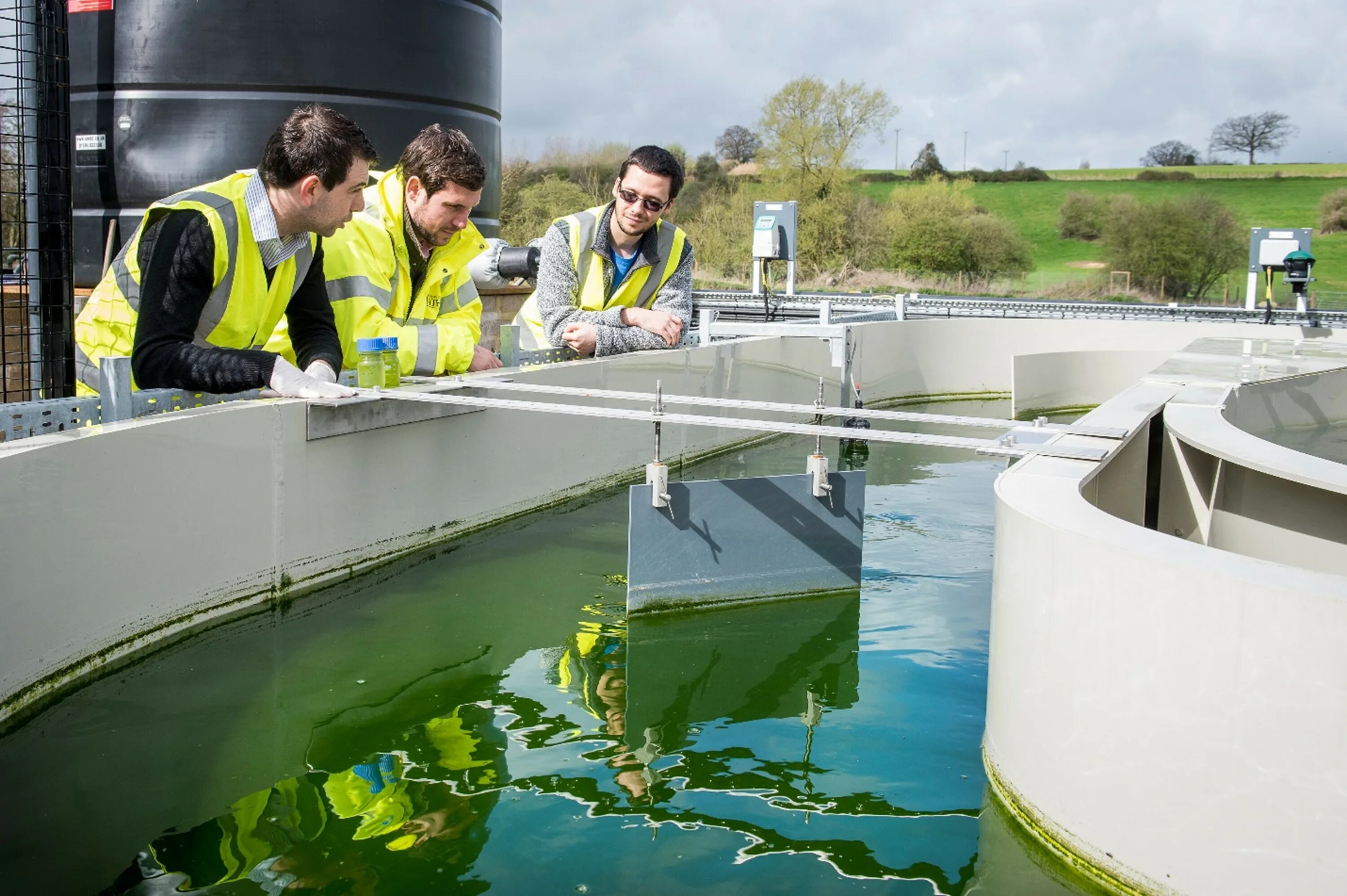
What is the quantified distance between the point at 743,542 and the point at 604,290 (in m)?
1.80

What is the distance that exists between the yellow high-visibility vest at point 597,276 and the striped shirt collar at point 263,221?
203 cm

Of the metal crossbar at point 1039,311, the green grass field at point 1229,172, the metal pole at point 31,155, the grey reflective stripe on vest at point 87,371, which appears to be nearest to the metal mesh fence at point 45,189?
the metal pole at point 31,155

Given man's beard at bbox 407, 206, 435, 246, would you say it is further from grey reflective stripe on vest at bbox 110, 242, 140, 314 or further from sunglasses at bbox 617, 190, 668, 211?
sunglasses at bbox 617, 190, 668, 211

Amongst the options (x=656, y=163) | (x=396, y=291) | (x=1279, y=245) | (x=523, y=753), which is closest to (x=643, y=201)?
(x=656, y=163)

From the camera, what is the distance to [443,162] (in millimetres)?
4238

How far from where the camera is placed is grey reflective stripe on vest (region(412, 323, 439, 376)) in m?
4.85

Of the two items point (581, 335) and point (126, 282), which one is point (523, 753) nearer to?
point (126, 282)

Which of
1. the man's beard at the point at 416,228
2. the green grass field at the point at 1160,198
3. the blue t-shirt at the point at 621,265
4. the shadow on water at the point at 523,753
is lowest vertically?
the shadow on water at the point at 523,753

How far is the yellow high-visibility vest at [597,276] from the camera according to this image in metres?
5.73

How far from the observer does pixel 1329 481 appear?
3359 millimetres

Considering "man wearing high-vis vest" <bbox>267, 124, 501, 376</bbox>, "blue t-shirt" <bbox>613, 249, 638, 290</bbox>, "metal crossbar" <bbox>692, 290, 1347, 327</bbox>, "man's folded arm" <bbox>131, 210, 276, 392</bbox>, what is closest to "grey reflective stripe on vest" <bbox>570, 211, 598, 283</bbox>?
"blue t-shirt" <bbox>613, 249, 638, 290</bbox>

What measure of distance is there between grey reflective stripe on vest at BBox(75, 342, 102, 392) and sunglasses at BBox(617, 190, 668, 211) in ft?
8.08

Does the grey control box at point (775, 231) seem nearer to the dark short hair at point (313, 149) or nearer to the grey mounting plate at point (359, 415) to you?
the grey mounting plate at point (359, 415)

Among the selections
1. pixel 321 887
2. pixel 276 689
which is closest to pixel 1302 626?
pixel 321 887
